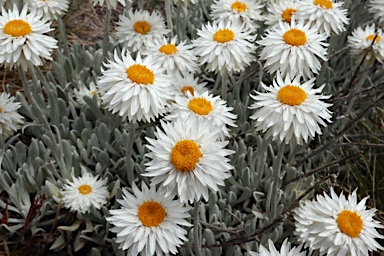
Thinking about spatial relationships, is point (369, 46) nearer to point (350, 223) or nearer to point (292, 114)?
point (292, 114)

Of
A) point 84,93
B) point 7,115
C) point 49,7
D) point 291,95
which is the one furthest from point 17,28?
point 291,95

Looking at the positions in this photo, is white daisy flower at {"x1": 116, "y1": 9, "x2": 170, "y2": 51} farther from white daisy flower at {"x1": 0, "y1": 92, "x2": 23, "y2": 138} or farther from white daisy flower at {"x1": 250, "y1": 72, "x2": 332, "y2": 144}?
white daisy flower at {"x1": 250, "y1": 72, "x2": 332, "y2": 144}

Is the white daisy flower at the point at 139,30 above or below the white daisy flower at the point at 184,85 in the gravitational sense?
above

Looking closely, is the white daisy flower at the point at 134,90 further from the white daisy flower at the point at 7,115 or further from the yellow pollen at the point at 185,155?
the white daisy flower at the point at 7,115

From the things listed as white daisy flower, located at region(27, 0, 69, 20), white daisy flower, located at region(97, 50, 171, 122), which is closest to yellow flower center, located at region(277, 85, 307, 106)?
white daisy flower, located at region(97, 50, 171, 122)

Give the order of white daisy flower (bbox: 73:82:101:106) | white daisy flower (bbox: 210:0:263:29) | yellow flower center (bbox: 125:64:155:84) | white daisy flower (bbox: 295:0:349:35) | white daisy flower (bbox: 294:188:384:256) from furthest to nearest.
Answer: white daisy flower (bbox: 73:82:101:106) < white daisy flower (bbox: 210:0:263:29) < white daisy flower (bbox: 295:0:349:35) < yellow flower center (bbox: 125:64:155:84) < white daisy flower (bbox: 294:188:384:256)

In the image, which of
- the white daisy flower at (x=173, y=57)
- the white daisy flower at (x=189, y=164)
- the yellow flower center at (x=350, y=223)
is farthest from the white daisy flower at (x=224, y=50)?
the yellow flower center at (x=350, y=223)
